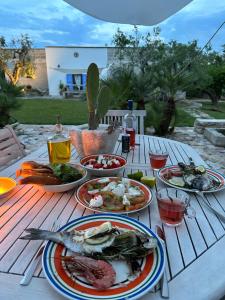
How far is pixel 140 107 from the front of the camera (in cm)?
432

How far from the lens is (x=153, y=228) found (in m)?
0.71

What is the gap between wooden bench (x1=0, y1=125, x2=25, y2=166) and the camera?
145 cm

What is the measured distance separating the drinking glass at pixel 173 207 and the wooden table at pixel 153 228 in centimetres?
2

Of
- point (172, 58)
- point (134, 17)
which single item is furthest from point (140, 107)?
point (172, 58)

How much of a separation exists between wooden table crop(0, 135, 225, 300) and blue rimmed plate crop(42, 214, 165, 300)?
0.08 ft

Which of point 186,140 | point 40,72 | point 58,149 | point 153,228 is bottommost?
point 186,140

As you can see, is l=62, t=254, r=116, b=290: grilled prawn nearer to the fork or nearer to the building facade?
the fork

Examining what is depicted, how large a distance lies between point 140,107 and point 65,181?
141 inches

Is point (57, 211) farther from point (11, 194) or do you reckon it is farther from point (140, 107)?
point (140, 107)

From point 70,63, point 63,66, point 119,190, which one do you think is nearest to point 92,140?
point 119,190

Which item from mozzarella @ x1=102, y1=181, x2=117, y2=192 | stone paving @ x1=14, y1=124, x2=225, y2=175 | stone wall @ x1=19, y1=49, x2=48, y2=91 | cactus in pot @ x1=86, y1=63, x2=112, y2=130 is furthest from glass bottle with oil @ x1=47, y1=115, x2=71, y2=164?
stone wall @ x1=19, y1=49, x2=48, y2=91

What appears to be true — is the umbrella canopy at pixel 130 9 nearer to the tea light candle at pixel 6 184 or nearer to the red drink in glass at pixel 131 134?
the red drink in glass at pixel 131 134

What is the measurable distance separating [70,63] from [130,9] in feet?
49.4

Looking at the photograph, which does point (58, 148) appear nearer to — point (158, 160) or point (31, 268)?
point (158, 160)
